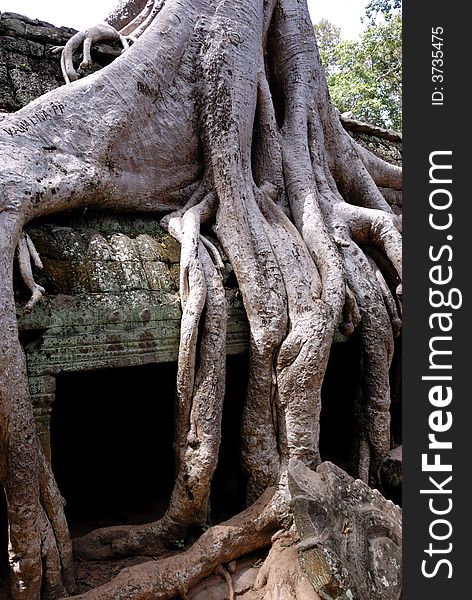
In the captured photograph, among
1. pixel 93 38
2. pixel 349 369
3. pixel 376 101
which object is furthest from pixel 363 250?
pixel 376 101

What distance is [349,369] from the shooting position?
14.8 feet

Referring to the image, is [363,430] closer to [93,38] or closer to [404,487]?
[404,487]

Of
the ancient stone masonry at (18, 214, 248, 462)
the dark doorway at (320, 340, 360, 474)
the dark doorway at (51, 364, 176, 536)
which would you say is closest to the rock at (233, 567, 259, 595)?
the dark doorway at (51, 364, 176, 536)

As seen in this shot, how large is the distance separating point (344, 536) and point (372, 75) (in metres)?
10.6

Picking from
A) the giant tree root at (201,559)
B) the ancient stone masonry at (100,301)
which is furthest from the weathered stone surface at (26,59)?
the giant tree root at (201,559)

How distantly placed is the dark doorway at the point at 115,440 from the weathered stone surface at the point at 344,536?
4.16ft

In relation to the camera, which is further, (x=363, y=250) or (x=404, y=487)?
(x=363, y=250)

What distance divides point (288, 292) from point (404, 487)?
4.65 feet

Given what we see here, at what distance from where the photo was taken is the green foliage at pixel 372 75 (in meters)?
11.0

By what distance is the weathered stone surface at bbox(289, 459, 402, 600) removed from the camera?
96.7 inches

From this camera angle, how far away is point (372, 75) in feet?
37.0

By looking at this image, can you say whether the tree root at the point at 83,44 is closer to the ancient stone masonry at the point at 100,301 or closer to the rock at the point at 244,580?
the ancient stone masonry at the point at 100,301

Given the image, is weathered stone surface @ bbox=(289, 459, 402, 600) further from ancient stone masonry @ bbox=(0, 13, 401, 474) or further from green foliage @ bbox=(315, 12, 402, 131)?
green foliage @ bbox=(315, 12, 402, 131)

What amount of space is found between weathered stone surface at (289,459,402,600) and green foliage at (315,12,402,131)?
31.4ft
